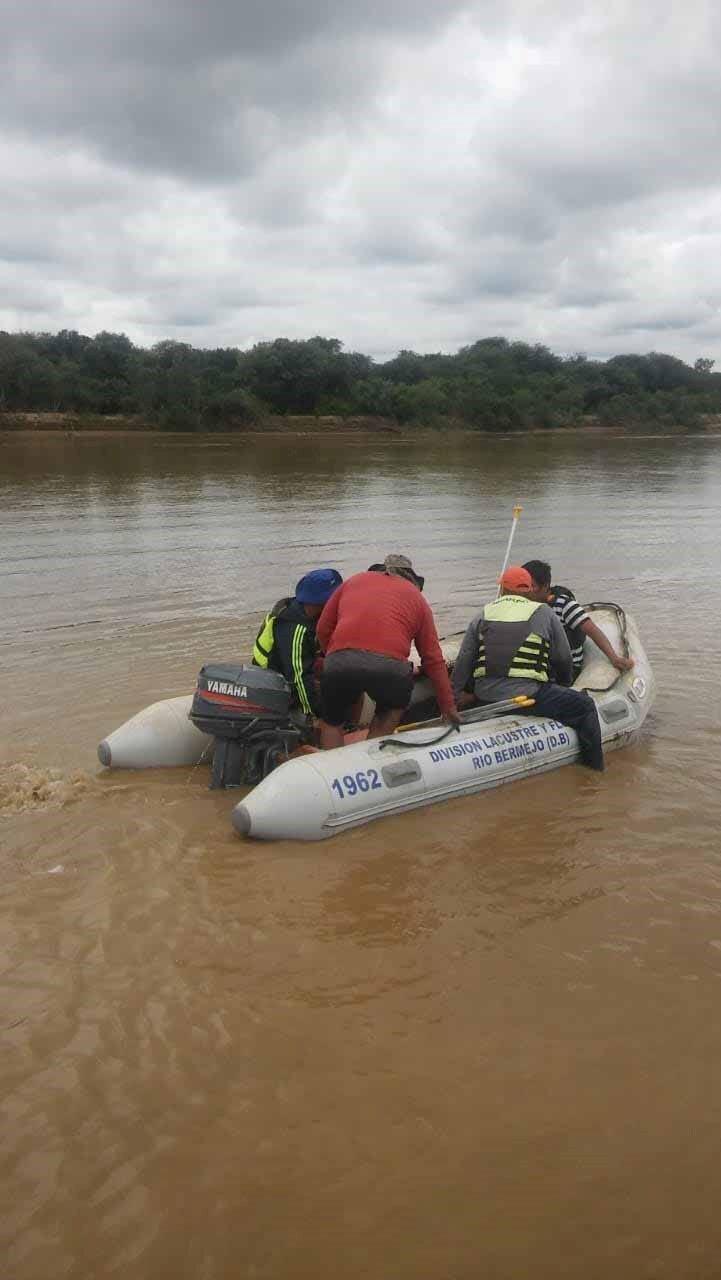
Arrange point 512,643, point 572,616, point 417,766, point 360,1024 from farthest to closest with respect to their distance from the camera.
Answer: point 572,616 < point 512,643 < point 417,766 < point 360,1024

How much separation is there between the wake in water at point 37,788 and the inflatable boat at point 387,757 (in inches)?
11.2

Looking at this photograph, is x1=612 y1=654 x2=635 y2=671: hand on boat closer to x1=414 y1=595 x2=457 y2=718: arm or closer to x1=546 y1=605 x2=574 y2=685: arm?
x1=546 y1=605 x2=574 y2=685: arm

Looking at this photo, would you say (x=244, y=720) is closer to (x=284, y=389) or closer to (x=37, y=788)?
(x=37, y=788)

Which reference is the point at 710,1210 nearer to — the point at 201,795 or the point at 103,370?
the point at 201,795

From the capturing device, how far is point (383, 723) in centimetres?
544

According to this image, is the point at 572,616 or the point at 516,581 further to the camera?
the point at 572,616

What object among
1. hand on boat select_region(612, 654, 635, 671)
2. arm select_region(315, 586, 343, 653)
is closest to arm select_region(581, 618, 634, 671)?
hand on boat select_region(612, 654, 635, 671)

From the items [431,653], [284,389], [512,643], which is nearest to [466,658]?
[512,643]

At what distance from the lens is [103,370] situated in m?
50.4

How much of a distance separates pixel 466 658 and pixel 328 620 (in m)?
1.21

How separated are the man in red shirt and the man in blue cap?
14 centimetres

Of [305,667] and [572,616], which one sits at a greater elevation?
[572,616]

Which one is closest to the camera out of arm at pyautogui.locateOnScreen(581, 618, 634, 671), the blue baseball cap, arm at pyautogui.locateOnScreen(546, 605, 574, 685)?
the blue baseball cap

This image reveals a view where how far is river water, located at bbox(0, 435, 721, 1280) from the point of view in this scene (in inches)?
101
